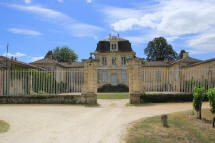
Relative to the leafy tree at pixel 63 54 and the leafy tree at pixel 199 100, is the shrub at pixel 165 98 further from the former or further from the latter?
the leafy tree at pixel 63 54

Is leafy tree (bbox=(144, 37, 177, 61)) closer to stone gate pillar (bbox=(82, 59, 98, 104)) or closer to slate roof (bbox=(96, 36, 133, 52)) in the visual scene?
slate roof (bbox=(96, 36, 133, 52))

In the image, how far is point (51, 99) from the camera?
37.4 feet

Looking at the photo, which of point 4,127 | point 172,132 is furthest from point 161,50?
point 4,127

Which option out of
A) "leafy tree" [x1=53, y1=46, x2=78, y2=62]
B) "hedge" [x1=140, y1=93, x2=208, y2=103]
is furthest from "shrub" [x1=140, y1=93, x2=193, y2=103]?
"leafy tree" [x1=53, y1=46, x2=78, y2=62]

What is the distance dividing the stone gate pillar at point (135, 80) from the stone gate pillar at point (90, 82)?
213 centimetres

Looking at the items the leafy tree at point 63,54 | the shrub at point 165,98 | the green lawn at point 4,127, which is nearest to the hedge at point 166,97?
the shrub at point 165,98

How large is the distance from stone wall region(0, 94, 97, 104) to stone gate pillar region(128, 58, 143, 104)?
223 centimetres

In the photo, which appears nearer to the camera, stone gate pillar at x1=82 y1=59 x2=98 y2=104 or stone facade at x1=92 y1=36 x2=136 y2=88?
stone gate pillar at x1=82 y1=59 x2=98 y2=104

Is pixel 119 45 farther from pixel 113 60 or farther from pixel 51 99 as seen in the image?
pixel 51 99

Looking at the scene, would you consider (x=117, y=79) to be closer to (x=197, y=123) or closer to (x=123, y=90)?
(x=123, y=90)

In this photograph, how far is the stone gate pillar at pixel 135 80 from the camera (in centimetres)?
1097

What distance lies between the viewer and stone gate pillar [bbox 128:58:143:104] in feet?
36.0

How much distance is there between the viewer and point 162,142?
4.62 m

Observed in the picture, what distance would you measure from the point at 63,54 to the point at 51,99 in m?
37.6
